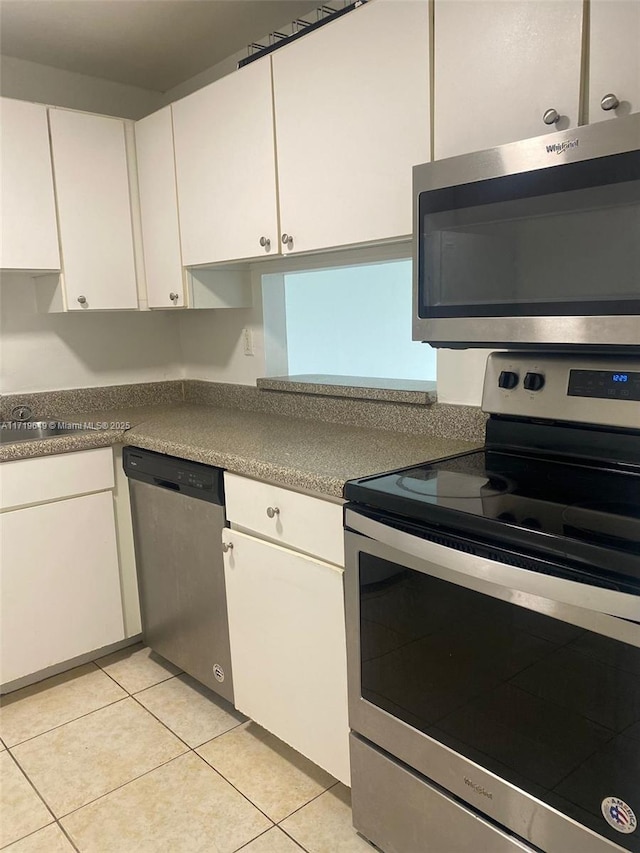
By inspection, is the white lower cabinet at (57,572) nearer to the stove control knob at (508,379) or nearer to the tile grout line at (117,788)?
the tile grout line at (117,788)

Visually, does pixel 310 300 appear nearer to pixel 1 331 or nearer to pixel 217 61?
pixel 217 61

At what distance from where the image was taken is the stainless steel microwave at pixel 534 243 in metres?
1.17

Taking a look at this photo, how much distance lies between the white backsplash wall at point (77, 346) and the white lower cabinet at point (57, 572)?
0.67 metres

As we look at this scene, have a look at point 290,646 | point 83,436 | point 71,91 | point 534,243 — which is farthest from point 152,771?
point 71,91

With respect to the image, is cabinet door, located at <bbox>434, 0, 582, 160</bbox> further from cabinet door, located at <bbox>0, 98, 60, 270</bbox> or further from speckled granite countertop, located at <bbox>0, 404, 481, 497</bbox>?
cabinet door, located at <bbox>0, 98, 60, 270</bbox>

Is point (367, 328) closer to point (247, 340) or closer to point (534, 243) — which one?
point (247, 340)

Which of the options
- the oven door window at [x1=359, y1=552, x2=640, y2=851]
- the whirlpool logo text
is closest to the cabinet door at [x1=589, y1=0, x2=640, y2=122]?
the whirlpool logo text

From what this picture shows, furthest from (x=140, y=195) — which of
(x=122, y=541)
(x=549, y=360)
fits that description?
(x=549, y=360)

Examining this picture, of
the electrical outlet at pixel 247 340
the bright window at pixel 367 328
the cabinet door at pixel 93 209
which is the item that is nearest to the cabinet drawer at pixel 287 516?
the electrical outlet at pixel 247 340

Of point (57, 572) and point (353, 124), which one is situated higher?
point (353, 124)

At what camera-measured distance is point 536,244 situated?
1299mm

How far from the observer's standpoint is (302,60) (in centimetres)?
185

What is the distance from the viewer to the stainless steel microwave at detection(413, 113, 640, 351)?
1.17 m

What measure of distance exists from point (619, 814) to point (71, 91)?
301 cm
